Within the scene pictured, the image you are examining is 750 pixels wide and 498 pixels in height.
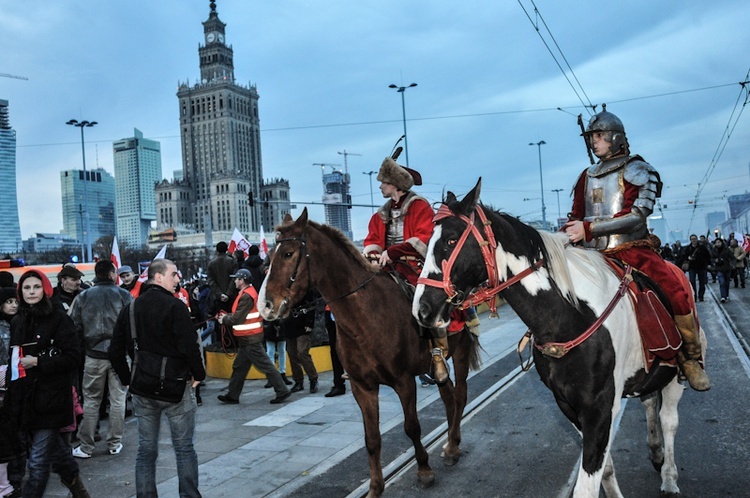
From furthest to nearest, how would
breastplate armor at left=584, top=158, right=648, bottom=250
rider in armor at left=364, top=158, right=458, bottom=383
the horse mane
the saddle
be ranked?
rider in armor at left=364, top=158, right=458, bottom=383
the horse mane
breastplate armor at left=584, top=158, right=648, bottom=250
the saddle

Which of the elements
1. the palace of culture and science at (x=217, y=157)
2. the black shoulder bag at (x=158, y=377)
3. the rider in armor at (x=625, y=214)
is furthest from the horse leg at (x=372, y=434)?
the palace of culture and science at (x=217, y=157)

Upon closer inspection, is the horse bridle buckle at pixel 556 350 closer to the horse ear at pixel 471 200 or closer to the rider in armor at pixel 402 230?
the horse ear at pixel 471 200

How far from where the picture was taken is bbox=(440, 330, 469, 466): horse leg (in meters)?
6.45

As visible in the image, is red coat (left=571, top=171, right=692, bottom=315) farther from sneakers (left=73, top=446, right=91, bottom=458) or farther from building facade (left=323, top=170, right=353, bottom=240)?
building facade (left=323, top=170, right=353, bottom=240)

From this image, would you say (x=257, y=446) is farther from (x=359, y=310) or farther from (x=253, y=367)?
(x=253, y=367)

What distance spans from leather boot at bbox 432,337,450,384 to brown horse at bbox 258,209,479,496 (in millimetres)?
154

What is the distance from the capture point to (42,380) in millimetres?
5457

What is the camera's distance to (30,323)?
219 inches

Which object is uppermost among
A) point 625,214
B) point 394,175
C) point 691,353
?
point 394,175

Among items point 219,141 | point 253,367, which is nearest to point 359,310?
point 253,367

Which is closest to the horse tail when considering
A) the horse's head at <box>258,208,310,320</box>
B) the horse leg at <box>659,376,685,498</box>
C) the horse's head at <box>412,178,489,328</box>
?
the horse leg at <box>659,376,685,498</box>

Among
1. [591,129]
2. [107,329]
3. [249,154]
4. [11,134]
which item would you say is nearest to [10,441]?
[107,329]

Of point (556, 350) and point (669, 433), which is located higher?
point (556, 350)

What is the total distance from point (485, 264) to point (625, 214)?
134cm
